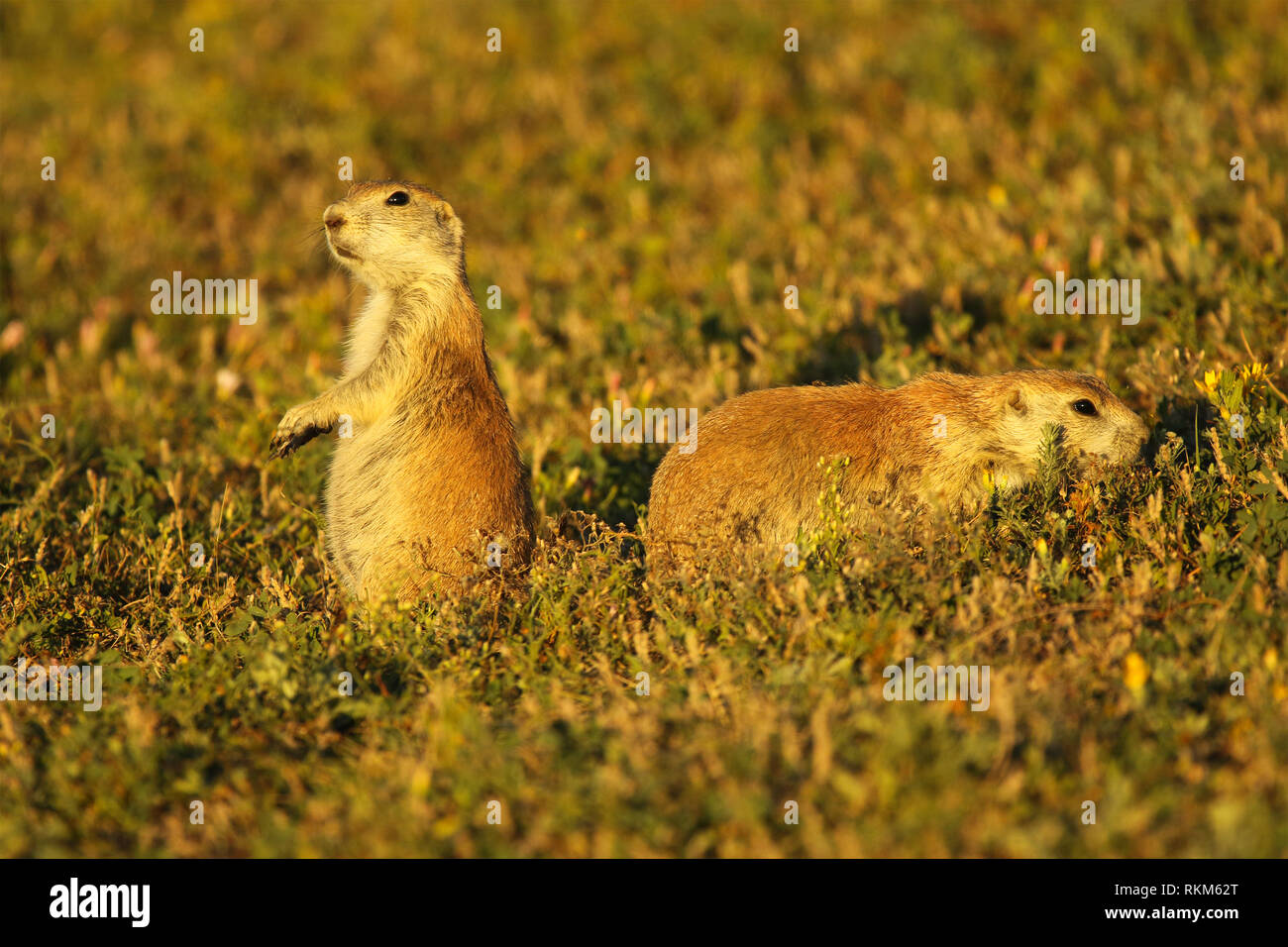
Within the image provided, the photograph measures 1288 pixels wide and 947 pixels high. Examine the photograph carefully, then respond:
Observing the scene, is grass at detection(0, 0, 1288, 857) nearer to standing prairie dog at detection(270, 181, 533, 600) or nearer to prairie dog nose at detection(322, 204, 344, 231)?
standing prairie dog at detection(270, 181, 533, 600)

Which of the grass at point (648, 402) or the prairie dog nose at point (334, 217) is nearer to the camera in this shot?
the grass at point (648, 402)

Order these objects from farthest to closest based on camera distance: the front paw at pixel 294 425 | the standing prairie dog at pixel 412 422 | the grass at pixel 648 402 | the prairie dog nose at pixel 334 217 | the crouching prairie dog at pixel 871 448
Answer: the prairie dog nose at pixel 334 217 → the front paw at pixel 294 425 → the standing prairie dog at pixel 412 422 → the crouching prairie dog at pixel 871 448 → the grass at pixel 648 402

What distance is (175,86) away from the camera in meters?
12.6

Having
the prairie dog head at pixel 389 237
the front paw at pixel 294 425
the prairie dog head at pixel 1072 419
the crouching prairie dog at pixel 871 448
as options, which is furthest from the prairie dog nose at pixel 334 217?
the prairie dog head at pixel 1072 419

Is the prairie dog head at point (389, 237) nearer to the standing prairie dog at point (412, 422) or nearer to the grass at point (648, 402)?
the standing prairie dog at point (412, 422)

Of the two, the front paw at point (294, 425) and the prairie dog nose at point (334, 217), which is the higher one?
the prairie dog nose at point (334, 217)

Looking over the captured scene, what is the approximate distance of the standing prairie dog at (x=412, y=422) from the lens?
586 cm

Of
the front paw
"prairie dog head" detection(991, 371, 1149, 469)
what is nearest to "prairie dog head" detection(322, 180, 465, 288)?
the front paw

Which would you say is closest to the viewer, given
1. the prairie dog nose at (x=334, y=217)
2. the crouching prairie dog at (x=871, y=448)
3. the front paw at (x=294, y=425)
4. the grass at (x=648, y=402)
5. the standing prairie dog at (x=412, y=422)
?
the grass at (x=648, y=402)

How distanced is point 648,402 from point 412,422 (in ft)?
6.64

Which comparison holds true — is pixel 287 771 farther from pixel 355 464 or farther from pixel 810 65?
pixel 810 65

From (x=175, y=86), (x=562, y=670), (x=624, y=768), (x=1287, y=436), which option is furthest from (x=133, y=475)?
(x=175, y=86)

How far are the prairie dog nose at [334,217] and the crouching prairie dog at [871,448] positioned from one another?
2261 mm

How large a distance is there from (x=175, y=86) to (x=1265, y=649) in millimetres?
11898
